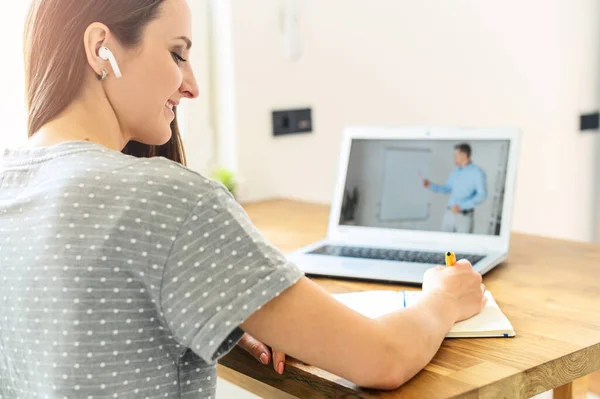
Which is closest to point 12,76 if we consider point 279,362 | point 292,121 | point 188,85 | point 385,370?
point 292,121

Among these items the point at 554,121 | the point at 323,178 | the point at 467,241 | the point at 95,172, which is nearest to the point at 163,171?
the point at 95,172

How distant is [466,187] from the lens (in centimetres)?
149

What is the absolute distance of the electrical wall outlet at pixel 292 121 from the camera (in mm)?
2242

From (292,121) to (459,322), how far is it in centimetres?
131

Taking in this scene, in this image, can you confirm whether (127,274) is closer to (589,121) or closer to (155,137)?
(155,137)

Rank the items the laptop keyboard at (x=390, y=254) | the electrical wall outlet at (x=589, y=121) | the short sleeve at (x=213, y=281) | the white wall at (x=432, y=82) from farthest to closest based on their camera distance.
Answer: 1. the electrical wall outlet at (x=589, y=121)
2. the white wall at (x=432, y=82)
3. the laptop keyboard at (x=390, y=254)
4. the short sleeve at (x=213, y=281)

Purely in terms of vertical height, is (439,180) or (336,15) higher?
(336,15)

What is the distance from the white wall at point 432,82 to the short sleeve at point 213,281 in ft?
4.59

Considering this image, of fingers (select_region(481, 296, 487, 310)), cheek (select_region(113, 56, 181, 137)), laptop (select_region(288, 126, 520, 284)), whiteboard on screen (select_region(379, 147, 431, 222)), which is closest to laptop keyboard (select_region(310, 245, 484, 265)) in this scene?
laptop (select_region(288, 126, 520, 284))

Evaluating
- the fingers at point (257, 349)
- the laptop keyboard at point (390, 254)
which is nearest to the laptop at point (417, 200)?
the laptop keyboard at point (390, 254)

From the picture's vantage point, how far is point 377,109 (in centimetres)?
248

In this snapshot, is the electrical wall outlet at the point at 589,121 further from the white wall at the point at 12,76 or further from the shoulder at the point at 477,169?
the white wall at the point at 12,76

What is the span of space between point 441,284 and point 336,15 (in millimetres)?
1436

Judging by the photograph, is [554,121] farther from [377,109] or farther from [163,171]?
[163,171]
